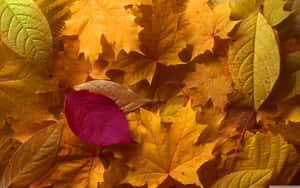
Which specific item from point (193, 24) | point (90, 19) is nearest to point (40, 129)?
point (90, 19)

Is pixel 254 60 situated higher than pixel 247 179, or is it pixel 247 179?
pixel 254 60

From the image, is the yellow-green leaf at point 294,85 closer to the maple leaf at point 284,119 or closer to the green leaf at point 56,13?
the maple leaf at point 284,119

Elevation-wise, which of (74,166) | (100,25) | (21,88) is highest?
(100,25)

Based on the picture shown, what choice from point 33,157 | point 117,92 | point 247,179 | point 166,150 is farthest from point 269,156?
point 33,157

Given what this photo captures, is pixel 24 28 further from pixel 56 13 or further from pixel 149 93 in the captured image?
pixel 149 93

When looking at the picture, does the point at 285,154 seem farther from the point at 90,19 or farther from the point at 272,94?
the point at 90,19

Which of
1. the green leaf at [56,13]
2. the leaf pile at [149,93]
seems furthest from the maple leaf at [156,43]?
the green leaf at [56,13]

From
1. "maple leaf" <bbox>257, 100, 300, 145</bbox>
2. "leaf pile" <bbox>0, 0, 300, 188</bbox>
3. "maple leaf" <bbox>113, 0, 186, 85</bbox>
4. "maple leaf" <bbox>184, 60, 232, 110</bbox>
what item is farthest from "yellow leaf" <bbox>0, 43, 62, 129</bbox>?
"maple leaf" <bbox>257, 100, 300, 145</bbox>

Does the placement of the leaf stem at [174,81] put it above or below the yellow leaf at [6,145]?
above
